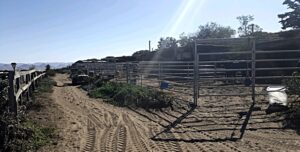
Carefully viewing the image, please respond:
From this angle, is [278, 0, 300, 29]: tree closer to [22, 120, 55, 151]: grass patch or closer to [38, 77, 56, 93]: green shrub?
[38, 77, 56, 93]: green shrub

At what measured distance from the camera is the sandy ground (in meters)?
7.62

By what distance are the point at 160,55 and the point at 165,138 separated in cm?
4248

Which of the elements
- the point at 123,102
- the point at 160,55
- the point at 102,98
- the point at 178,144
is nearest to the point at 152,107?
the point at 123,102

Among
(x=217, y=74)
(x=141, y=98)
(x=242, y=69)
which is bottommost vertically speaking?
(x=141, y=98)

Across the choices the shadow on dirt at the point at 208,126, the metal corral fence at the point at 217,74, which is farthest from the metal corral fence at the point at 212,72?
the shadow on dirt at the point at 208,126

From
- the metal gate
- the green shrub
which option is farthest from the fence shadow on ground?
the green shrub

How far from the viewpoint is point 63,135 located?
8.66 m

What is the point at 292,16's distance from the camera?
41.6 metres

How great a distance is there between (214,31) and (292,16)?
117 ft

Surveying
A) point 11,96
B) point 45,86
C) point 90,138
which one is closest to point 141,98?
point 90,138

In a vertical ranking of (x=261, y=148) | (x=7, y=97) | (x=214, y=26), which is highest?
(x=214, y=26)

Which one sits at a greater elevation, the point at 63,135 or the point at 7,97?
the point at 7,97

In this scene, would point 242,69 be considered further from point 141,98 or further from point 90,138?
point 90,138

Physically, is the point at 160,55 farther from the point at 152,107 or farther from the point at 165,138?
the point at 165,138
